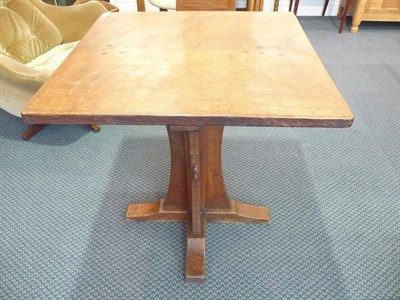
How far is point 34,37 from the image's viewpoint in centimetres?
204

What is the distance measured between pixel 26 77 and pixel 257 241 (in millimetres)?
1293

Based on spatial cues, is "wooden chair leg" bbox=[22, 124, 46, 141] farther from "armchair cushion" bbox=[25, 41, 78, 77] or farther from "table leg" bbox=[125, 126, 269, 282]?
"table leg" bbox=[125, 126, 269, 282]

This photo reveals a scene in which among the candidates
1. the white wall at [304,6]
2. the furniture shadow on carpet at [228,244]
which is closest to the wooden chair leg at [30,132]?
the furniture shadow on carpet at [228,244]

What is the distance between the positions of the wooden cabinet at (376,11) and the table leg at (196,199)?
98.1 inches

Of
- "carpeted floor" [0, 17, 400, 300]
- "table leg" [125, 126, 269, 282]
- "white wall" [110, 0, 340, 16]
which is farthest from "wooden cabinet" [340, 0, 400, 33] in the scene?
"table leg" [125, 126, 269, 282]

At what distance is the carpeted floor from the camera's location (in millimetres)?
1226

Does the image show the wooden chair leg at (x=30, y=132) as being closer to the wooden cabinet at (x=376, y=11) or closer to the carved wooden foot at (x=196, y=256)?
the carved wooden foot at (x=196, y=256)

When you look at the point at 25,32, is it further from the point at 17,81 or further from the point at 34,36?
the point at 17,81

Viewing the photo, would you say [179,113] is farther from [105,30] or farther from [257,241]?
[257,241]

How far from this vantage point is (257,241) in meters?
1.37

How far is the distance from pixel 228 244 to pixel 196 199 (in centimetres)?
31

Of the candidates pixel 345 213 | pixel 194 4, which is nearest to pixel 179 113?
pixel 345 213

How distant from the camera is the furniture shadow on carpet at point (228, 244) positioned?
1.21 m

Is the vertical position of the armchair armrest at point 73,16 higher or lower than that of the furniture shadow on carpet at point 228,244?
higher
